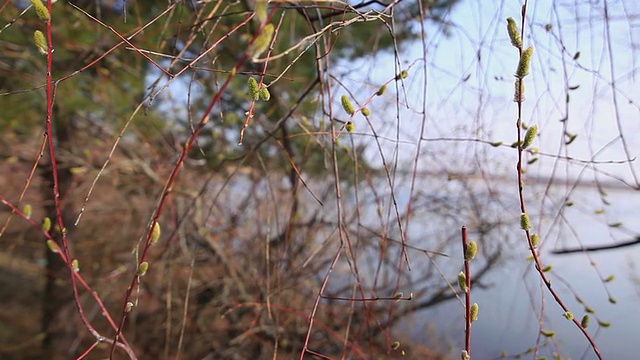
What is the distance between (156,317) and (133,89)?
42.1 inches

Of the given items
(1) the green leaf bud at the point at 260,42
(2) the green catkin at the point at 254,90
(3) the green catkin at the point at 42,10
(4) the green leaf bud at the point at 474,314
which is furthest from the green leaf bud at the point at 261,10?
(4) the green leaf bud at the point at 474,314

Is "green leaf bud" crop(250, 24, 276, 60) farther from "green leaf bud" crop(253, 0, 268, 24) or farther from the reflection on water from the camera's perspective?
the reflection on water

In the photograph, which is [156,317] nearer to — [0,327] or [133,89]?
[133,89]

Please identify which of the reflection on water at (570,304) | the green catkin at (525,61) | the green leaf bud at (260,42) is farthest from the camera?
the reflection on water at (570,304)

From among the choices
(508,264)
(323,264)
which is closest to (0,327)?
(323,264)

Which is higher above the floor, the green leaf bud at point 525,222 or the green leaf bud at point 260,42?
the green leaf bud at point 260,42

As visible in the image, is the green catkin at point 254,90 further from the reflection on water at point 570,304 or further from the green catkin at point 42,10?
the reflection on water at point 570,304

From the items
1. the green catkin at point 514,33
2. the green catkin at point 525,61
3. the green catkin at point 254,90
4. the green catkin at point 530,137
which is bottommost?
the green catkin at point 530,137

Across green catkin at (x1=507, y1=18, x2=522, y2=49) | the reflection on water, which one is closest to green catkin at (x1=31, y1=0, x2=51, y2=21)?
green catkin at (x1=507, y1=18, x2=522, y2=49)

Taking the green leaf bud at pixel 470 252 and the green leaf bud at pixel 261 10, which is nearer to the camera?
the green leaf bud at pixel 261 10

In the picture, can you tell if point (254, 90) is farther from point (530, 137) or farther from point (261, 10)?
point (530, 137)

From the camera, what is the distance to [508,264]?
2291mm

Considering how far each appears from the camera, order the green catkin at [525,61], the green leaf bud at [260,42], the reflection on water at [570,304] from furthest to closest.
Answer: the reflection on water at [570,304], the green catkin at [525,61], the green leaf bud at [260,42]

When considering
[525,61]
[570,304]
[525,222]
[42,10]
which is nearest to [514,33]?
[525,61]
